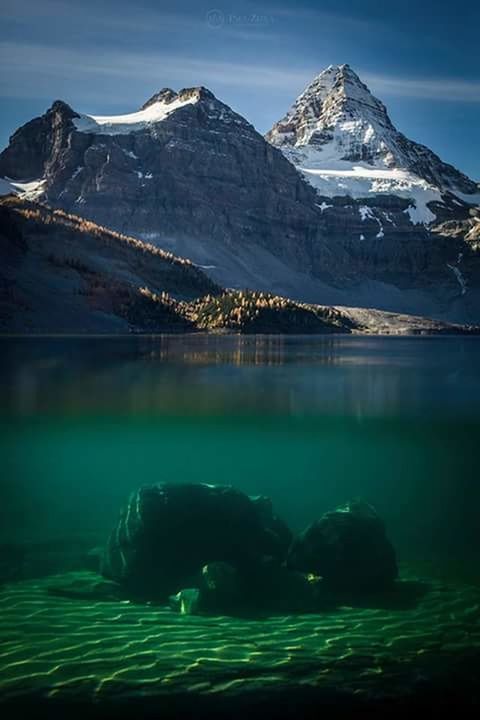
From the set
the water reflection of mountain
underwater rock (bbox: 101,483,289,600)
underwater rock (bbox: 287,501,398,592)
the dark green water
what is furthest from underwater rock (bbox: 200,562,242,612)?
the water reflection of mountain

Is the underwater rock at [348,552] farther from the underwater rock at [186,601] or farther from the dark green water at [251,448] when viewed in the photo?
the underwater rock at [186,601]

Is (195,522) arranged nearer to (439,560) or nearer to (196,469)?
(439,560)

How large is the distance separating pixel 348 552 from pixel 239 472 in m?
14.3

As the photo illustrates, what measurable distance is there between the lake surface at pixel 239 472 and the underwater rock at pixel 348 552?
1.10 m

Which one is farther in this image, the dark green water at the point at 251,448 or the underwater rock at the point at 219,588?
the dark green water at the point at 251,448

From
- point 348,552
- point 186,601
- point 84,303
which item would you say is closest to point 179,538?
point 186,601

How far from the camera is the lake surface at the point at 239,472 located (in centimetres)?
1195

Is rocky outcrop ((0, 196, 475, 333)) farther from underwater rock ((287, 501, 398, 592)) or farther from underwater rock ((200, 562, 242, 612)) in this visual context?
underwater rock ((200, 562, 242, 612))

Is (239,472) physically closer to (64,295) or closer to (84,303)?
(64,295)

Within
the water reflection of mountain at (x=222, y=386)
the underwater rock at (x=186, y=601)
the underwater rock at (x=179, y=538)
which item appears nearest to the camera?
the underwater rock at (x=186, y=601)

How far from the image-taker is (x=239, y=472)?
98.1 ft

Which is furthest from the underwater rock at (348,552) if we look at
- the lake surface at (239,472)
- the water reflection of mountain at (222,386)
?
the water reflection of mountain at (222,386)

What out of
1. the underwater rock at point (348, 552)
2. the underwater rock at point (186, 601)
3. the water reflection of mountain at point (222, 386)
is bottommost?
the underwater rock at point (186, 601)

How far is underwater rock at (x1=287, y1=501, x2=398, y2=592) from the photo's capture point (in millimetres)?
15570
